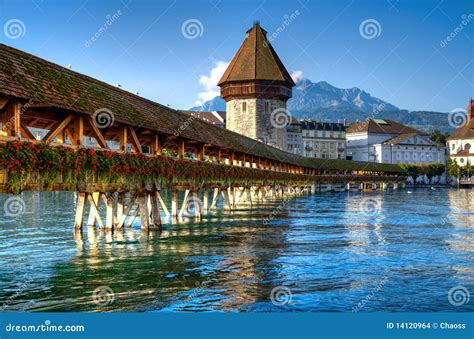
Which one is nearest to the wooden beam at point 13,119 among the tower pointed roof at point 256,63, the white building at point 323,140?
the tower pointed roof at point 256,63

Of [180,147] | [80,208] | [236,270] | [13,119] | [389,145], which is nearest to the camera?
[13,119]

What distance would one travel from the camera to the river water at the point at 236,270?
419 inches

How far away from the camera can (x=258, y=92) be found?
73.5 meters

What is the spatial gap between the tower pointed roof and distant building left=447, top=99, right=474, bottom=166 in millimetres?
75457

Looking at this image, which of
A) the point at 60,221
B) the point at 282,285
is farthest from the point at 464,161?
the point at 282,285

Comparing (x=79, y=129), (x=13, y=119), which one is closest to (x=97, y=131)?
(x=79, y=129)

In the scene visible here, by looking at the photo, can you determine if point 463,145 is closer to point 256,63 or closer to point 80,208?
point 256,63

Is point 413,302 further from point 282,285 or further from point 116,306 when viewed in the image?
point 116,306

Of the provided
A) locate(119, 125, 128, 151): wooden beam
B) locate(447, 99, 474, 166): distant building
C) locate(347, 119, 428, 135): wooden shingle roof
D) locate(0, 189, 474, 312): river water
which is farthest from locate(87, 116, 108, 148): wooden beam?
locate(447, 99, 474, 166): distant building

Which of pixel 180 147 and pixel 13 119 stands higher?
pixel 180 147

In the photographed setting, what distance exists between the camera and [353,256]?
16.8m

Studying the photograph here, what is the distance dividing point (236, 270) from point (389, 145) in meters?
119

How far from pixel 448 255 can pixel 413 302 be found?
6972mm

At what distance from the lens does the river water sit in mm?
10633
